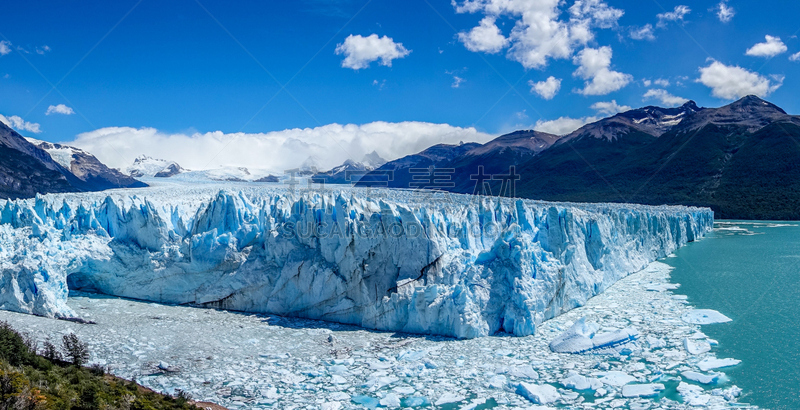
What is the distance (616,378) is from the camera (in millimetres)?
8875

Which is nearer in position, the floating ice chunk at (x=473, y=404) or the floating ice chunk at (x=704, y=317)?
the floating ice chunk at (x=473, y=404)

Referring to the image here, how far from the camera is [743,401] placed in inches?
318

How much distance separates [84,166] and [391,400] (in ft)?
182

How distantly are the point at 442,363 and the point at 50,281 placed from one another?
10605mm

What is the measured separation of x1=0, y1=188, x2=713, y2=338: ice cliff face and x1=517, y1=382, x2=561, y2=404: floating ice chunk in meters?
2.82

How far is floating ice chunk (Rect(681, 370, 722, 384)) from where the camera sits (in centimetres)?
874

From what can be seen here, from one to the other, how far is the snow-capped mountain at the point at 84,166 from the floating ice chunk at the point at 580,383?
151 feet

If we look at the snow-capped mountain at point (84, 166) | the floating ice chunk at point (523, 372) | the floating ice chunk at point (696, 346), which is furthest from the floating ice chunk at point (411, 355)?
the snow-capped mountain at point (84, 166)

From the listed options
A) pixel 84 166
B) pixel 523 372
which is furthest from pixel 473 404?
pixel 84 166

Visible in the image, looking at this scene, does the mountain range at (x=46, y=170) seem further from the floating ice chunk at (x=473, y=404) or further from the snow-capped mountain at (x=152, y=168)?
the floating ice chunk at (x=473, y=404)

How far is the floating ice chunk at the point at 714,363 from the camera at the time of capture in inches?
368

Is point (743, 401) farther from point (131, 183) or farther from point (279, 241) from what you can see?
point (131, 183)

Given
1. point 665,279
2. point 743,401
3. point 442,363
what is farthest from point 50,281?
point 665,279

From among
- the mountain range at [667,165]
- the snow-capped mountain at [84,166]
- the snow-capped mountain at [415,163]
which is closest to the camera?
the mountain range at [667,165]
